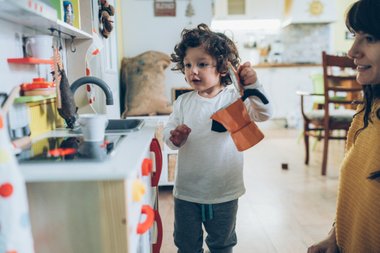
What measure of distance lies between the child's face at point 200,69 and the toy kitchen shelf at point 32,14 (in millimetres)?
474

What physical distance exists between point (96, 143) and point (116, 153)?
5cm

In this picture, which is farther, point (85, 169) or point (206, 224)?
point (206, 224)

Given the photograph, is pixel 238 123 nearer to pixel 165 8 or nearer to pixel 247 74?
pixel 247 74

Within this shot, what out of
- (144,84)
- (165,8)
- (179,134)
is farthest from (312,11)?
(179,134)

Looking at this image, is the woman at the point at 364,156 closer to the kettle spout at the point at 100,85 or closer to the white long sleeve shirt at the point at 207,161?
the white long sleeve shirt at the point at 207,161

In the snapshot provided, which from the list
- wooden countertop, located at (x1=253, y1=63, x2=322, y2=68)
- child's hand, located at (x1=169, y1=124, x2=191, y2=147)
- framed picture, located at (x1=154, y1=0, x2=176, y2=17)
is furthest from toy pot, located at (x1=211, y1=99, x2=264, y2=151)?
wooden countertop, located at (x1=253, y1=63, x2=322, y2=68)

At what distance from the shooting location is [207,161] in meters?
1.25

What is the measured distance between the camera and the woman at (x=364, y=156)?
31.9 inches

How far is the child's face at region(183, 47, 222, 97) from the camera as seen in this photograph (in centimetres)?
126

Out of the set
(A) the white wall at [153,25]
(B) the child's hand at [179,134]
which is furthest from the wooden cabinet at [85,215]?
(A) the white wall at [153,25]

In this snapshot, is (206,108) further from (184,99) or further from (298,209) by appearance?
(298,209)

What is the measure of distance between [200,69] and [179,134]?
26 centimetres

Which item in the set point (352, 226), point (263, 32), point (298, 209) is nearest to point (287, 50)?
point (263, 32)

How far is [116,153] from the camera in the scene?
2.72ft
